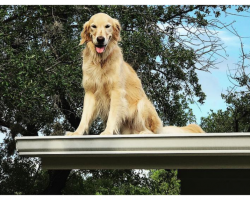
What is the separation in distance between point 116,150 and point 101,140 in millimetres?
125

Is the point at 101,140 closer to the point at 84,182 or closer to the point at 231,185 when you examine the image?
the point at 231,185

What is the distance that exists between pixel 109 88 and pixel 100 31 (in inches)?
22.7

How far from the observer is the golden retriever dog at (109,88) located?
4.12m

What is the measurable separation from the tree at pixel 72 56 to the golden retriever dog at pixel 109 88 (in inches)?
133

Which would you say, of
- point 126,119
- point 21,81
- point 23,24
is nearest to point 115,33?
point 126,119

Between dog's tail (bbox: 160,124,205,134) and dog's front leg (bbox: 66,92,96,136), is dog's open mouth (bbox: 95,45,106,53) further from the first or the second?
dog's tail (bbox: 160,124,205,134)

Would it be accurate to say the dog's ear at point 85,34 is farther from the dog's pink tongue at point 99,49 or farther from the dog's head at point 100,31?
the dog's pink tongue at point 99,49

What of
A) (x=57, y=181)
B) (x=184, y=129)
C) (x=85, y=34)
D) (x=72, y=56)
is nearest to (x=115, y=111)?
(x=184, y=129)

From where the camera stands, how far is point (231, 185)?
10.6 ft

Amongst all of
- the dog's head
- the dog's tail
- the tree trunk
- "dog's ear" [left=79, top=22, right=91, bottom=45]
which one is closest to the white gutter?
the dog's tail

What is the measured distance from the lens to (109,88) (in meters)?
4.18

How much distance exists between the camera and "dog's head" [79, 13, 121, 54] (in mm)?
4109

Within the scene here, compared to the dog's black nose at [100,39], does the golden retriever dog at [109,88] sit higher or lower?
lower

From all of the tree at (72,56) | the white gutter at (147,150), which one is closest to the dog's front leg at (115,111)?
the white gutter at (147,150)
